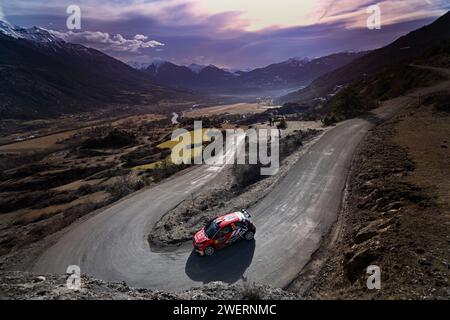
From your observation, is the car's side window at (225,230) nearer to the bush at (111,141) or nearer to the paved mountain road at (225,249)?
the paved mountain road at (225,249)

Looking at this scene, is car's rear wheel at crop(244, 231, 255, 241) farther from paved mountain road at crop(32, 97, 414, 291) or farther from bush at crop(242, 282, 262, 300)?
bush at crop(242, 282, 262, 300)

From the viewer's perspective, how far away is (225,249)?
688 inches

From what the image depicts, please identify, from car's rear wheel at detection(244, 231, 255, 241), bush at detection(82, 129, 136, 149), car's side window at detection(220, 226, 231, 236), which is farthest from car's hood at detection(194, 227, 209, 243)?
bush at detection(82, 129, 136, 149)

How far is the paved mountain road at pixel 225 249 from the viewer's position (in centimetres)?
1571

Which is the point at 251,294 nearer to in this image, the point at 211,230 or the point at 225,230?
the point at 225,230

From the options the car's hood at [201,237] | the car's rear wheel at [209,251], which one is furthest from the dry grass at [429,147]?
the car's hood at [201,237]

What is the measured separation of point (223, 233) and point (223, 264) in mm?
1768

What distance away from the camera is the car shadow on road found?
15312mm

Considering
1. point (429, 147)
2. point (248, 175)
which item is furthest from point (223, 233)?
point (429, 147)

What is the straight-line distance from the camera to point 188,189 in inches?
1286

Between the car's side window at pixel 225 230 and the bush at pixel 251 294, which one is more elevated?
the car's side window at pixel 225 230

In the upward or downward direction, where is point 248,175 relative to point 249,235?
upward

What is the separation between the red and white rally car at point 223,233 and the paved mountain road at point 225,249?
18.8 inches
